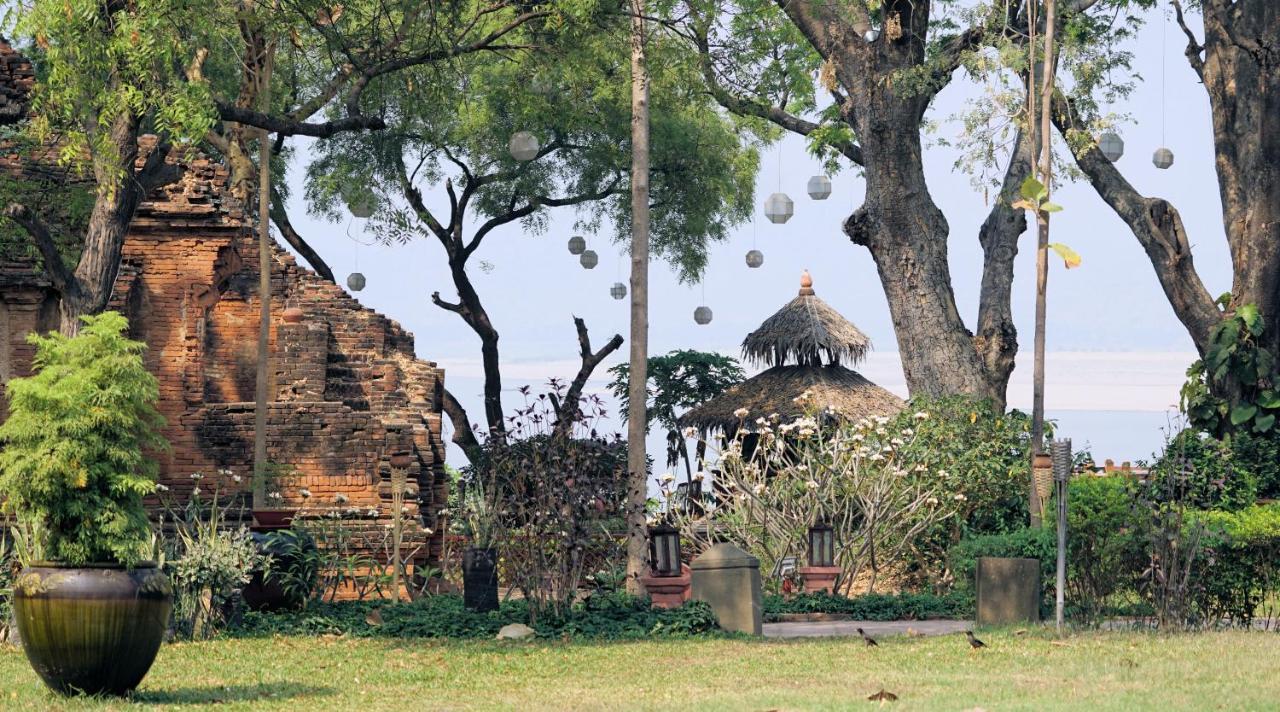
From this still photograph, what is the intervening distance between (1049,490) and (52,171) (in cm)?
1254

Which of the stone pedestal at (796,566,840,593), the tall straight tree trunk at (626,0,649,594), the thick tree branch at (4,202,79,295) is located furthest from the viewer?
the stone pedestal at (796,566,840,593)

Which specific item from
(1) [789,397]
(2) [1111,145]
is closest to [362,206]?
(1) [789,397]

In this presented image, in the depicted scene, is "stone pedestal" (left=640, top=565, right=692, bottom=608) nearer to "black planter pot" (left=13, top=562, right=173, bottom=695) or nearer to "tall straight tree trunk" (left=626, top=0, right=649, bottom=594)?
"tall straight tree trunk" (left=626, top=0, right=649, bottom=594)

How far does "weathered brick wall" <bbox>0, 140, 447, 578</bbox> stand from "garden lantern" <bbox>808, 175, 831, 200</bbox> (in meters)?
6.39

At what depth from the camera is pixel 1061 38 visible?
1873 centimetres

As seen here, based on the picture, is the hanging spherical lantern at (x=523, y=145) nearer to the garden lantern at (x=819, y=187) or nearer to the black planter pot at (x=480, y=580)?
the garden lantern at (x=819, y=187)

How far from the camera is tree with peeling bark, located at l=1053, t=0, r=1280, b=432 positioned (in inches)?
728

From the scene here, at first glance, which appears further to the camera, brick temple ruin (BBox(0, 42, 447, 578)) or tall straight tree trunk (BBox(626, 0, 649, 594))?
brick temple ruin (BBox(0, 42, 447, 578))

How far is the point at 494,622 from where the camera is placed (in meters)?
13.2

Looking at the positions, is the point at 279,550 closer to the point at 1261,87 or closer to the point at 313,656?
the point at 313,656

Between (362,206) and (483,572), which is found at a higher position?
(362,206)

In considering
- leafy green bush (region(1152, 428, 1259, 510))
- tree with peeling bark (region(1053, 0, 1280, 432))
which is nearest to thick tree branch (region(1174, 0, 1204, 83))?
tree with peeling bark (region(1053, 0, 1280, 432))

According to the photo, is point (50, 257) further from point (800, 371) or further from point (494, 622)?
point (800, 371)

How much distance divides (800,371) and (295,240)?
10.4 metres
